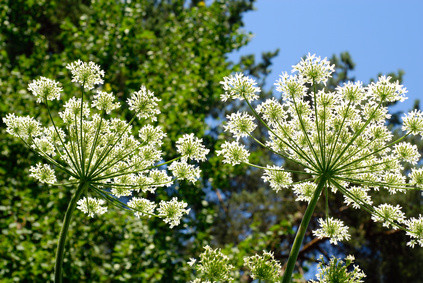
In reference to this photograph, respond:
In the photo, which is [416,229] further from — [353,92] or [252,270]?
[252,270]

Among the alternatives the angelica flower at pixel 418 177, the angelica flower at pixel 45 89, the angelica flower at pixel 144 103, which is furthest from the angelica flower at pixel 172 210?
the angelica flower at pixel 418 177

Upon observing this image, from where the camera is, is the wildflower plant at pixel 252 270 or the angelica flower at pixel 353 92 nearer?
the wildflower plant at pixel 252 270

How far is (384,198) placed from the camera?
1736 centimetres

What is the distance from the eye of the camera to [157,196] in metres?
A: 11.0

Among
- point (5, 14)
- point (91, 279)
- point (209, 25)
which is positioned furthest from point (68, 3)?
point (91, 279)

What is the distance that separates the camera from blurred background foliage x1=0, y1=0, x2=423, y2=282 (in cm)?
1050

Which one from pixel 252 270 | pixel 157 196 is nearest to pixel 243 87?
pixel 252 270

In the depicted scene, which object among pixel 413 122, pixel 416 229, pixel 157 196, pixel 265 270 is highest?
pixel 157 196

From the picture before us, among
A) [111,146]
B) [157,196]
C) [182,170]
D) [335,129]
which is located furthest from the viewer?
[157,196]

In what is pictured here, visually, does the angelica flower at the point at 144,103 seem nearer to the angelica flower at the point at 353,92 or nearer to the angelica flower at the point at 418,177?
the angelica flower at the point at 353,92

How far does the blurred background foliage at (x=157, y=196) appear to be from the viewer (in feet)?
34.4

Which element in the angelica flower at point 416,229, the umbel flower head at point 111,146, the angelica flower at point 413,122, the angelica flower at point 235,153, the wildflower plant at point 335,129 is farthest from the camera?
the angelica flower at point 235,153

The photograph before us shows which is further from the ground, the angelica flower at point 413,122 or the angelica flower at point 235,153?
the angelica flower at point 413,122

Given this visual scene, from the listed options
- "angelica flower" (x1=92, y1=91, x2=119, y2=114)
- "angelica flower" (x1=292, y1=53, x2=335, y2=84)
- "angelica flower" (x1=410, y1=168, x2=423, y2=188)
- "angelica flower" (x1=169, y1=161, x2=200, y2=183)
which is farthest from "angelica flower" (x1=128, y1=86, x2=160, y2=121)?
"angelica flower" (x1=410, y1=168, x2=423, y2=188)
